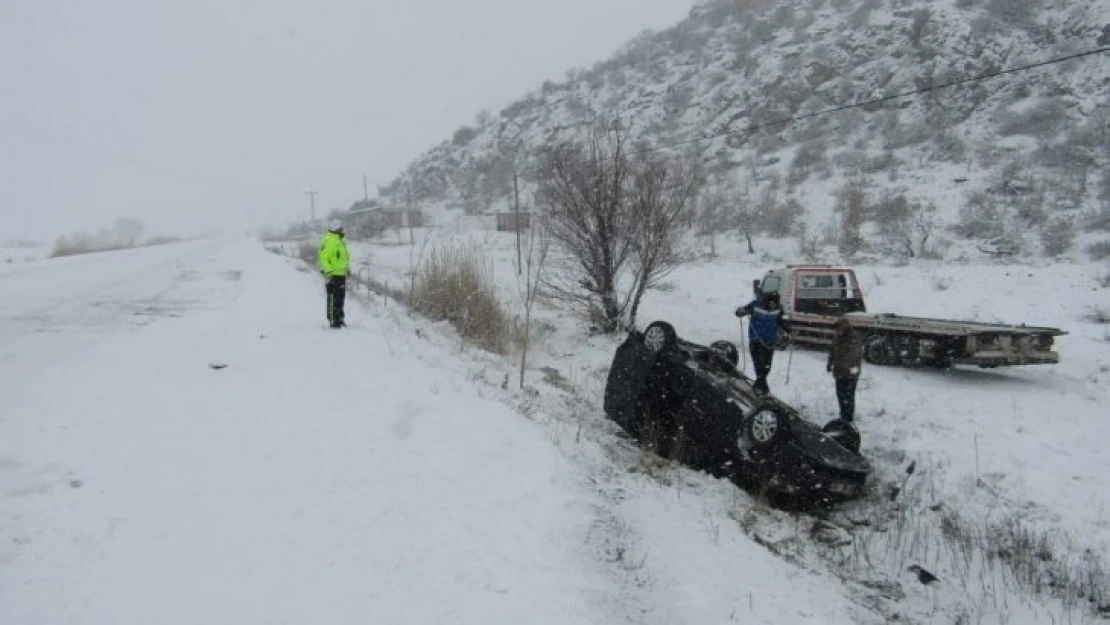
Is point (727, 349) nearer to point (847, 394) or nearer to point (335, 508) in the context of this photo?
point (847, 394)

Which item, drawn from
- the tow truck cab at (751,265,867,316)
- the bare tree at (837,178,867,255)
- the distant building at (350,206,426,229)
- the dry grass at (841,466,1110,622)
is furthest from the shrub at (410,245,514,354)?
the distant building at (350,206,426,229)

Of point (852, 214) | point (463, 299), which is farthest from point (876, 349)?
point (852, 214)

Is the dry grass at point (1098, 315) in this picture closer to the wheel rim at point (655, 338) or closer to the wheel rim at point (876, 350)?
the wheel rim at point (876, 350)

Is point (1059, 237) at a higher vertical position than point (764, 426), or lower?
higher

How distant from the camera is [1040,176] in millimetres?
25281

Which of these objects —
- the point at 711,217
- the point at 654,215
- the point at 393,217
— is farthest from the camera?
the point at 393,217

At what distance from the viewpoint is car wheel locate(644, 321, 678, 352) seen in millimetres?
8344

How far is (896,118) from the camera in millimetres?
34750

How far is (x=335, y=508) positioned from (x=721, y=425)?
15.6ft

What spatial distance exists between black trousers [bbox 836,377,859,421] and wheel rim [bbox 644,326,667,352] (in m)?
A: 2.75

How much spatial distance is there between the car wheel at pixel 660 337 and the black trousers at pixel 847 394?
8.40 feet

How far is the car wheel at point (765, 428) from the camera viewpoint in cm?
682

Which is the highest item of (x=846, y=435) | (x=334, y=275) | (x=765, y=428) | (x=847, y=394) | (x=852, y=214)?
(x=852, y=214)

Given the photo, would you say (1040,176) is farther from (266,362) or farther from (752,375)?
(266,362)
